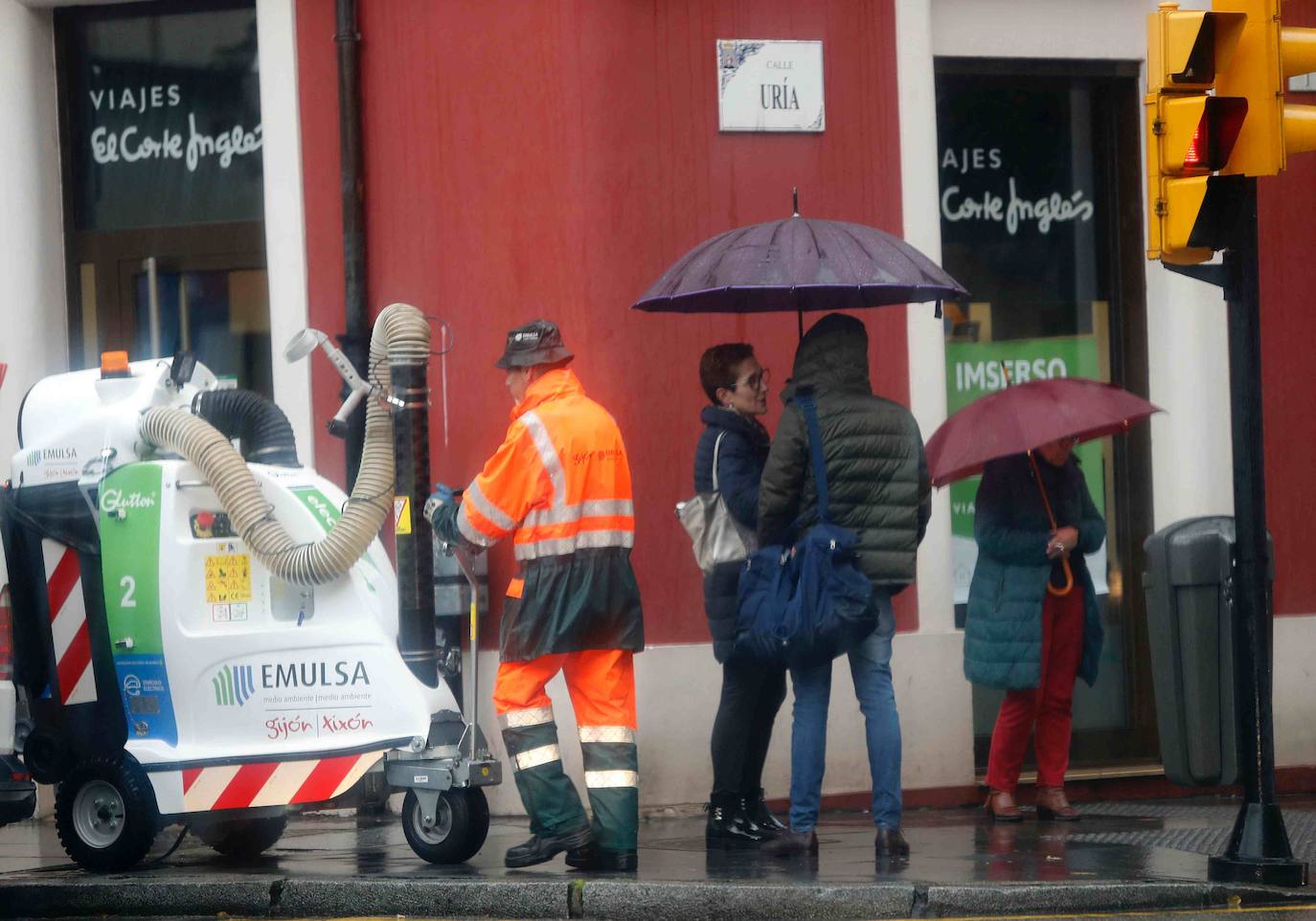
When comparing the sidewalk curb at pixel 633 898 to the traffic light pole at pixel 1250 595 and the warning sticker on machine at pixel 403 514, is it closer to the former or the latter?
the traffic light pole at pixel 1250 595

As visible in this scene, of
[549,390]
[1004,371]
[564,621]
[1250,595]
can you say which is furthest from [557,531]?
[1004,371]

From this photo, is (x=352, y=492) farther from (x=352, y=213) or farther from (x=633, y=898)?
(x=352, y=213)

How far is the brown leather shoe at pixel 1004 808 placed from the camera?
8812mm

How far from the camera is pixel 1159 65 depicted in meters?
6.83

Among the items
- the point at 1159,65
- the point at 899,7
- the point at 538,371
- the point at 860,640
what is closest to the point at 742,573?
the point at 860,640

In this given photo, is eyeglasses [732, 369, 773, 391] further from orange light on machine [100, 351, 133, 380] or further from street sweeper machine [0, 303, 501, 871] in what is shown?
orange light on machine [100, 351, 133, 380]

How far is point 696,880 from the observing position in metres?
6.85

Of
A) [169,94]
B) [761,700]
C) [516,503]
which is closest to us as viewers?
[516,503]

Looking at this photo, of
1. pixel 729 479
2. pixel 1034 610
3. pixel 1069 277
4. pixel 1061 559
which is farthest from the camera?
pixel 1069 277

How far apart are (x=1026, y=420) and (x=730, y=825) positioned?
6.60 ft

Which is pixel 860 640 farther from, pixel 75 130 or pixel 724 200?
pixel 75 130

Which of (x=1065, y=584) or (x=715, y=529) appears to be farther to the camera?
(x=1065, y=584)

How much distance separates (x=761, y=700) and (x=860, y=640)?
780 mm

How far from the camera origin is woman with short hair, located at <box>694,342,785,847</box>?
7832 mm
